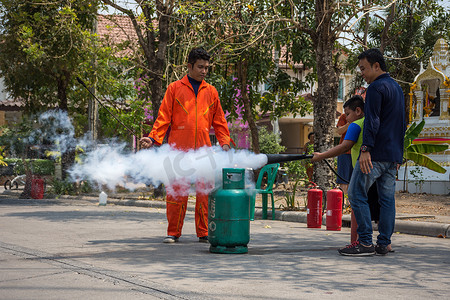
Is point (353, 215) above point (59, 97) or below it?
below

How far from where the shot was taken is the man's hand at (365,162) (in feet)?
21.0

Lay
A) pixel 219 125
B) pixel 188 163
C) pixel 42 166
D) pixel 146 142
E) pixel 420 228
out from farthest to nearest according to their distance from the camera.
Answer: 1. pixel 42 166
2. pixel 420 228
3. pixel 219 125
4. pixel 188 163
5. pixel 146 142

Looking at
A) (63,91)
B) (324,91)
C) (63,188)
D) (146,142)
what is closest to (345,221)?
(324,91)

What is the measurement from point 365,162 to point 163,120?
2463 mm

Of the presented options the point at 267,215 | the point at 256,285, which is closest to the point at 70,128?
the point at 267,215

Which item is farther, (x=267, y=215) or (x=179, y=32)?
(x=179, y=32)

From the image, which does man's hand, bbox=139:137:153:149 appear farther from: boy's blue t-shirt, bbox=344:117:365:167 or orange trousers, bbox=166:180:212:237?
boy's blue t-shirt, bbox=344:117:365:167

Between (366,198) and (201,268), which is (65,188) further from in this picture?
(201,268)

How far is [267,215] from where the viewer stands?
12188 millimetres

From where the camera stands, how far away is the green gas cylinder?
21.5ft

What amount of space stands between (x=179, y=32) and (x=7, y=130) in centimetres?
1653

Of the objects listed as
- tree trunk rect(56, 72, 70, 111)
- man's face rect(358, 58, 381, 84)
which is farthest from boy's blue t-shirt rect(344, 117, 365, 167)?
tree trunk rect(56, 72, 70, 111)

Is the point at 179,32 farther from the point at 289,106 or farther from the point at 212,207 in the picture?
the point at 212,207

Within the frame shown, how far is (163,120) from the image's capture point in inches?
291
